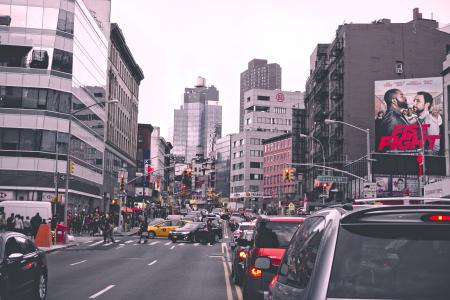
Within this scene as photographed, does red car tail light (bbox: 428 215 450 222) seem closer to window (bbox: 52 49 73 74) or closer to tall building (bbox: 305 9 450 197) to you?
window (bbox: 52 49 73 74)

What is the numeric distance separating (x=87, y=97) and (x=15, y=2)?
13326mm

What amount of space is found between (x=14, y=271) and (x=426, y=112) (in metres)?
60.5

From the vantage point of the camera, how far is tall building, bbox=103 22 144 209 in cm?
7950

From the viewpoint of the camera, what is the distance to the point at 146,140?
127250mm

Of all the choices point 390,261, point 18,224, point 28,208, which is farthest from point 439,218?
point 28,208

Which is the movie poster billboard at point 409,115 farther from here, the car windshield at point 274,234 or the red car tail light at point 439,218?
the red car tail light at point 439,218

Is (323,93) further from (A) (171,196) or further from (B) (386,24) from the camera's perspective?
(A) (171,196)

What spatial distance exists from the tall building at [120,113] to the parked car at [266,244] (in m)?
59.0

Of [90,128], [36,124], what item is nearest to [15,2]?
[36,124]

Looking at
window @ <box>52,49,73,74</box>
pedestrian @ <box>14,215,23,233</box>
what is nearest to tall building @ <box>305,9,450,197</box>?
window @ <box>52,49,73,74</box>

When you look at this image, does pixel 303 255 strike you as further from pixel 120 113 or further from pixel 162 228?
pixel 120 113

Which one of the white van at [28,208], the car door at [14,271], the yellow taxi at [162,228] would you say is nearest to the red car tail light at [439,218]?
the car door at [14,271]

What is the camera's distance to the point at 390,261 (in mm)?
3963

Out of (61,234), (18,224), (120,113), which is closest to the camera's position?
(18,224)
